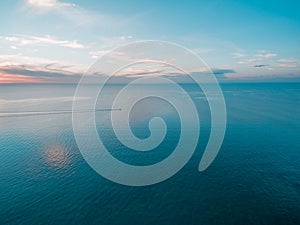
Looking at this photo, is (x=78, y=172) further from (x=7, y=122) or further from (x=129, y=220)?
(x=7, y=122)

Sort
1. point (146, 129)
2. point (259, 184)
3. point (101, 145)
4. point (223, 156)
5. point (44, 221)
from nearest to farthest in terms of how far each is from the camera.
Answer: point (44, 221) < point (259, 184) < point (223, 156) < point (101, 145) < point (146, 129)

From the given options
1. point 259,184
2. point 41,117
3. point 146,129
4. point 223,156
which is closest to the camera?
point 259,184

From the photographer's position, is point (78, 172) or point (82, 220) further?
point (78, 172)

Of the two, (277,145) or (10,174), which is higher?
(10,174)

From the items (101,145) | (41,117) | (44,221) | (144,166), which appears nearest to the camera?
(44,221)

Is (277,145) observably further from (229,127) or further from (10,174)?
(10,174)

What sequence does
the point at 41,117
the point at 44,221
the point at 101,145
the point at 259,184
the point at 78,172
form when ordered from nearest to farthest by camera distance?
the point at 44,221
the point at 259,184
the point at 78,172
the point at 101,145
the point at 41,117

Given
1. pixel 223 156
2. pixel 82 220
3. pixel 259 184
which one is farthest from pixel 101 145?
pixel 259 184

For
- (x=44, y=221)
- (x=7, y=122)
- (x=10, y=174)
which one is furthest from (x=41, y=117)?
(x=44, y=221)

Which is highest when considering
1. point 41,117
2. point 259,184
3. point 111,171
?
point 41,117
